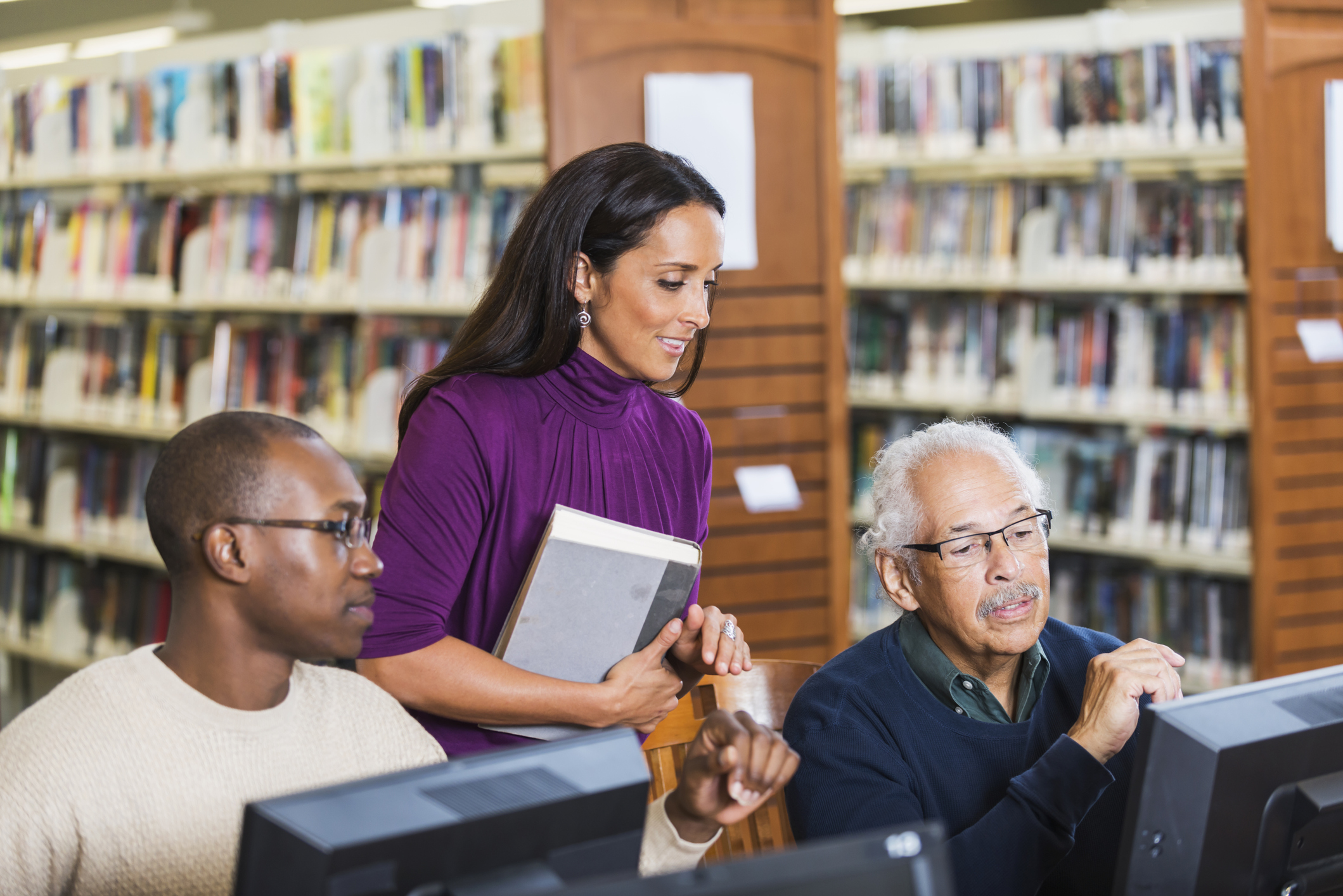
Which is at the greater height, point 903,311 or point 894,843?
point 903,311

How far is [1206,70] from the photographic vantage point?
11.1ft

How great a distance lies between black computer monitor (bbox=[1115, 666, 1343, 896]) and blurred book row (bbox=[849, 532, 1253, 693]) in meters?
2.42

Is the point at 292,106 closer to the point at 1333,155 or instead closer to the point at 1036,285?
the point at 1036,285

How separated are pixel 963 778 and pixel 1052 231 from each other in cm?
254

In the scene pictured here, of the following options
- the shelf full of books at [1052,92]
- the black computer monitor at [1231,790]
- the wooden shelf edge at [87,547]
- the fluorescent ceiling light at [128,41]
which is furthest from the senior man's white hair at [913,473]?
the fluorescent ceiling light at [128,41]

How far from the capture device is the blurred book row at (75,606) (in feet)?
14.3

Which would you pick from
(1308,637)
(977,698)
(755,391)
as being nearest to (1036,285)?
(755,391)

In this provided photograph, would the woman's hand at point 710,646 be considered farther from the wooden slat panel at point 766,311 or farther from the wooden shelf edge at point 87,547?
the wooden shelf edge at point 87,547

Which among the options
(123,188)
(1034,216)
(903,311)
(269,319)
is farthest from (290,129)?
(1034,216)

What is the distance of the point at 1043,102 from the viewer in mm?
3584

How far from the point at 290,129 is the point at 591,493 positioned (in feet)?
8.63

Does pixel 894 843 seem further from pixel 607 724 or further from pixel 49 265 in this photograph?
pixel 49 265

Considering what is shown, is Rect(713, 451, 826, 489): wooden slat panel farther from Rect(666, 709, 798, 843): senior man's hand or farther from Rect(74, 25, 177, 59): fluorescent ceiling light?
Rect(74, 25, 177, 59): fluorescent ceiling light

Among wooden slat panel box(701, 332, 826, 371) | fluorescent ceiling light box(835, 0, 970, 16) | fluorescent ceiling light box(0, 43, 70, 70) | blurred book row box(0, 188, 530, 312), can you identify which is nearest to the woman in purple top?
wooden slat panel box(701, 332, 826, 371)
